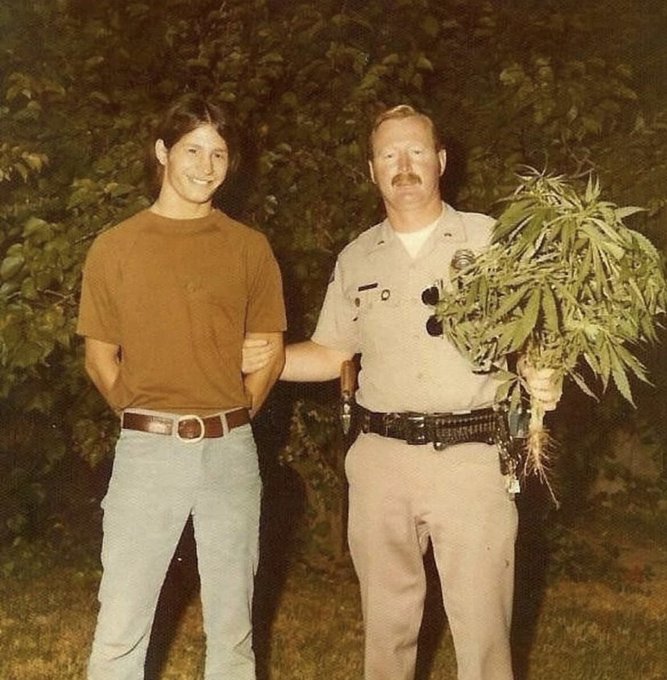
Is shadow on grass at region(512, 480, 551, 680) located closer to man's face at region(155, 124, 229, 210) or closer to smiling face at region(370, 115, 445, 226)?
smiling face at region(370, 115, 445, 226)

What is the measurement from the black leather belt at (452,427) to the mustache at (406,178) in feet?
2.56

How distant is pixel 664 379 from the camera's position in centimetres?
730

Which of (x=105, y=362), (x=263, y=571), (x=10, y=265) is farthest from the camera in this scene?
(x=263, y=571)

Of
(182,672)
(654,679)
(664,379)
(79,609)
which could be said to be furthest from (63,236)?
(664,379)

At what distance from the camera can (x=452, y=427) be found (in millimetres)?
3777

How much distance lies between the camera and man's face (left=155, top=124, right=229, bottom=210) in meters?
3.66

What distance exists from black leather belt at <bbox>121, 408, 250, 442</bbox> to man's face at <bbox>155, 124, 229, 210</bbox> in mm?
697

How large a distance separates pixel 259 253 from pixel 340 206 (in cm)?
166

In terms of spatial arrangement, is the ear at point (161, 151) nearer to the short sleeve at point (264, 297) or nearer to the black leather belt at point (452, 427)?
the short sleeve at point (264, 297)

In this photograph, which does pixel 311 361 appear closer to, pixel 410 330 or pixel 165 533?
pixel 410 330

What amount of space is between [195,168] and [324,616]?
132 inches

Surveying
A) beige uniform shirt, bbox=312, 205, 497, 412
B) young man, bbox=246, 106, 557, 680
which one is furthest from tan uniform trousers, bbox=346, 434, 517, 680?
beige uniform shirt, bbox=312, 205, 497, 412

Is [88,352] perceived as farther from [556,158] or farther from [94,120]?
[556,158]

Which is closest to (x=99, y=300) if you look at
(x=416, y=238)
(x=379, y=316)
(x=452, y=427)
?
(x=379, y=316)
